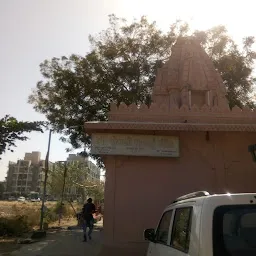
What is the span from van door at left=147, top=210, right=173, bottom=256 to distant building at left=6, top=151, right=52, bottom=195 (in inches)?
4560

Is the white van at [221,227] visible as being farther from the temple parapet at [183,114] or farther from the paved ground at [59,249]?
the paved ground at [59,249]

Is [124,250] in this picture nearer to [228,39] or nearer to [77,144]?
[77,144]

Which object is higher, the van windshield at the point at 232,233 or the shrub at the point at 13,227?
the van windshield at the point at 232,233

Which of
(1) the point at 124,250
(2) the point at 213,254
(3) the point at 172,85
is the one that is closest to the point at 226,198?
(2) the point at 213,254

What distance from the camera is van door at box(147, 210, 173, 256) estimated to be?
157 inches

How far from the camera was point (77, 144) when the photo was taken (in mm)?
22281

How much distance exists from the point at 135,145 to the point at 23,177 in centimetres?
11901

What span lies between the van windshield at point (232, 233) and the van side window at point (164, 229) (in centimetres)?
139

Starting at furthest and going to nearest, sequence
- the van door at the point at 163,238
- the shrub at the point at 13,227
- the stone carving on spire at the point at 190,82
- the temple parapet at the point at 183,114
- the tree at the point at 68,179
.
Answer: the tree at the point at 68,179, the shrub at the point at 13,227, the stone carving on spire at the point at 190,82, the temple parapet at the point at 183,114, the van door at the point at 163,238

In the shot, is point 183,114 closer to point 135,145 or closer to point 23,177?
point 135,145

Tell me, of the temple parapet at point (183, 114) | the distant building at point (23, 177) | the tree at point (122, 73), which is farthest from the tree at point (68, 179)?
the distant building at point (23, 177)

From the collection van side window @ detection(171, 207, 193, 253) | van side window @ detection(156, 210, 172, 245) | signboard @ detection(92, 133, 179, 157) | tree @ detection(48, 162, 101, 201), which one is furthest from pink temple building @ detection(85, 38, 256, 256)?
tree @ detection(48, 162, 101, 201)

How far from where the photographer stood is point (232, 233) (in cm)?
284

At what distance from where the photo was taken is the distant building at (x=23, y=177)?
4582 inches
